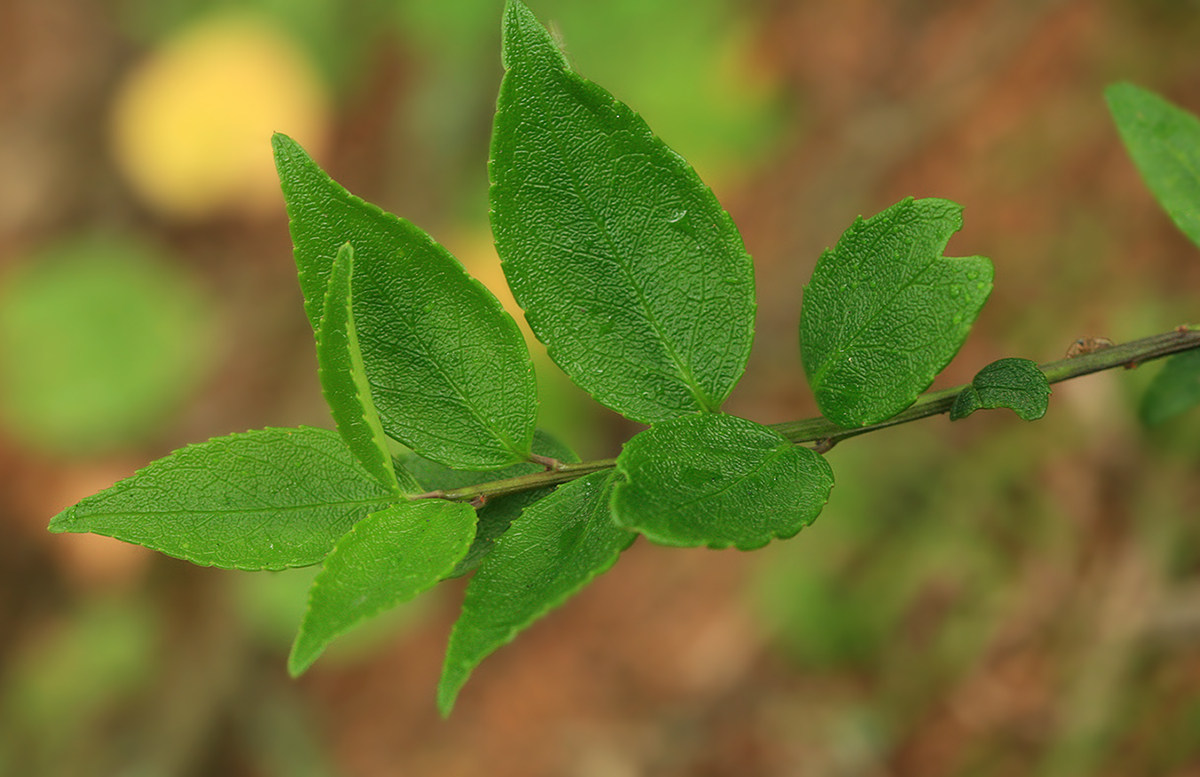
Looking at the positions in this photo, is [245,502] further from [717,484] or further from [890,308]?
[890,308]

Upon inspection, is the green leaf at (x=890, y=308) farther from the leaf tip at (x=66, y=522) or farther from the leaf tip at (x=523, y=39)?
the leaf tip at (x=66, y=522)

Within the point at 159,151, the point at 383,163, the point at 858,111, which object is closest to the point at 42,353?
the point at 159,151

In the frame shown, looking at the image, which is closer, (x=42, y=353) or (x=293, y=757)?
(x=293, y=757)

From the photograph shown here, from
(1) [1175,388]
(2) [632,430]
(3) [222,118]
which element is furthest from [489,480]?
(3) [222,118]

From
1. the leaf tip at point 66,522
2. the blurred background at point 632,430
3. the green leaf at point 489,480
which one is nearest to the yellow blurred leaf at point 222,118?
the blurred background at point 632,430

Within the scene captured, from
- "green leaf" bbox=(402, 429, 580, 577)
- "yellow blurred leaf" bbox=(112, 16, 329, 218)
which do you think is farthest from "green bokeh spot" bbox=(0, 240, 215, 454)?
"green leaf" bbox=(402, 429, 580, 577)

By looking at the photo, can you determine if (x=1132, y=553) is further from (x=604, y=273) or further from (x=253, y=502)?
(x=253, y=502)
